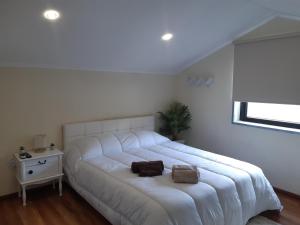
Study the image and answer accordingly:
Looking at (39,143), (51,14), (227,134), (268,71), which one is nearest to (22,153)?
(39,143)

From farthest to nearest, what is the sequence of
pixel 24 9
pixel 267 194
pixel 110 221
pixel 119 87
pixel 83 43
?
pixel 119 87 → pixel 83 43 → pixel 267 194 → pixel 110 221 → pixel 24 9

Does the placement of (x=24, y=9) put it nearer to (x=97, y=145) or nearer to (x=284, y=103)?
(x=97, y=145)

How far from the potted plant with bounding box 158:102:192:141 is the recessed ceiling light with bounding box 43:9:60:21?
8.60 feet

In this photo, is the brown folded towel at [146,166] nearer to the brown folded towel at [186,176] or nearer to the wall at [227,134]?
the brown folded towel at [186,176]

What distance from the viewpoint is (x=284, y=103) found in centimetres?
328

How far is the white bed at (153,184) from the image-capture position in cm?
212

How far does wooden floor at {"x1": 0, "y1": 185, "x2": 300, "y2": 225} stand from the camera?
2.67m

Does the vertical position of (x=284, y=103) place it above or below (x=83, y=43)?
below

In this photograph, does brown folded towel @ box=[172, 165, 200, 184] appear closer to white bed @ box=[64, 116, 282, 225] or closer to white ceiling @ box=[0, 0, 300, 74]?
white bed @ box=[64, 116, 282, 225]

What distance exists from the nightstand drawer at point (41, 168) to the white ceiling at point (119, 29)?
3.96 feet

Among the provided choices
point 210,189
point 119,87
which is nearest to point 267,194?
point 210,189

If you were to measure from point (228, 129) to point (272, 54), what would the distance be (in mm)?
1321

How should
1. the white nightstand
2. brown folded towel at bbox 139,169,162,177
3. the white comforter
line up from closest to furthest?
the white comforter
brown folded towel at bbox 139,169,162,177
the white nightstand

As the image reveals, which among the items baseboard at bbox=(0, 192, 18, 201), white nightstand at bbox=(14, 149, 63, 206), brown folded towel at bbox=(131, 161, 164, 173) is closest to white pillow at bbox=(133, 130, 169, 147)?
brown folded towel at bbox=(131, 161, 164, 173)
